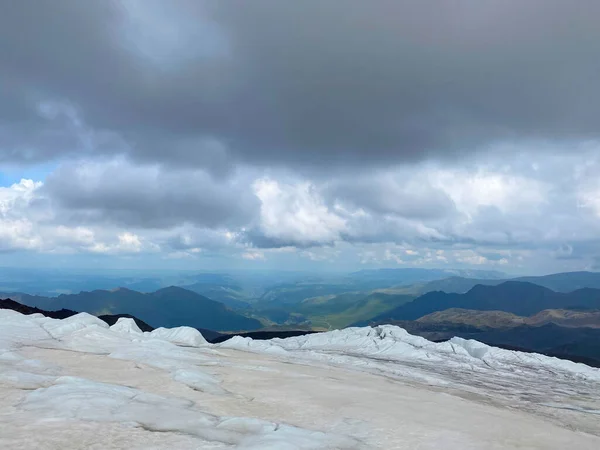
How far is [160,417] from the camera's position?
30.1m

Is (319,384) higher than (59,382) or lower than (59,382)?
lower

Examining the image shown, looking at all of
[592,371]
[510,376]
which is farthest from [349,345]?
[592,371]

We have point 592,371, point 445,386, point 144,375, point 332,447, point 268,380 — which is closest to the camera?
point 332,447

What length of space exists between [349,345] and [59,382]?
111 m

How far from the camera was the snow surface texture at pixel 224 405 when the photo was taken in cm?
2666

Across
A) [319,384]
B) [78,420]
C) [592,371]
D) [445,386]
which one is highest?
[78,420]

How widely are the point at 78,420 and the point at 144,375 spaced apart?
65.3 ft

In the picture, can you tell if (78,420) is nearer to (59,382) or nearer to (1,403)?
(1,403)

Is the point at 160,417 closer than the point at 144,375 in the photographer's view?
Yes

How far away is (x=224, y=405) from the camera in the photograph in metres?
36.4

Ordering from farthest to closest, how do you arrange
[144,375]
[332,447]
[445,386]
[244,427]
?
[445,386], [144,375], [244,427], [332,447]

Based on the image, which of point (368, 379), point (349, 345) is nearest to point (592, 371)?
point (349, 345)

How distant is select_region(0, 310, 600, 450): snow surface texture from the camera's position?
26656 mm

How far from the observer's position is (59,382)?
36.7 meters
